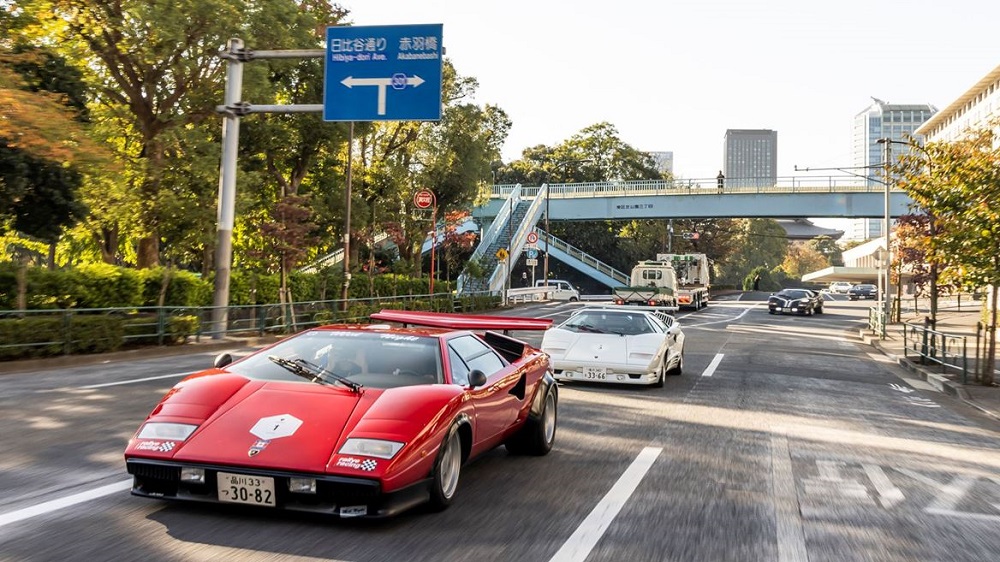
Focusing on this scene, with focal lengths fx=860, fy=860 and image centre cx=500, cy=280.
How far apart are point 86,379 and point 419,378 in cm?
943

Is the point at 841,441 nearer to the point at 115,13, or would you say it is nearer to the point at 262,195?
the point at 115,13

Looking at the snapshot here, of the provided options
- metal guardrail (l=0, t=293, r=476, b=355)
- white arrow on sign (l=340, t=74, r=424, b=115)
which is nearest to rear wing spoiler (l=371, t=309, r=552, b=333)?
metal guardrail (l=0, t=293, r=476, b=355)

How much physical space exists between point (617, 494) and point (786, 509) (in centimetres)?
122

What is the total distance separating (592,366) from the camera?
533 inches

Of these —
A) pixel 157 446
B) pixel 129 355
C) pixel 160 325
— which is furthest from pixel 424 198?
pixel 157 446

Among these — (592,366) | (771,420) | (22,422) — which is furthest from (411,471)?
(592,366)

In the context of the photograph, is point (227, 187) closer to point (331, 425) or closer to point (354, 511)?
point (331, 425)

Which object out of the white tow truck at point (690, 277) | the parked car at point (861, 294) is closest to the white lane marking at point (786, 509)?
the white tow truck at point (690, 277)

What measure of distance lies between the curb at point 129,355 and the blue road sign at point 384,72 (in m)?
6.10

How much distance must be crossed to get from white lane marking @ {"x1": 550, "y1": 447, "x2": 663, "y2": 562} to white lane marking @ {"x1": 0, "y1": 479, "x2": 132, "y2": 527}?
3.10m

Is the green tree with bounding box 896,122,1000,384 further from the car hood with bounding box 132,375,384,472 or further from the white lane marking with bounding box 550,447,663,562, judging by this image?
the car hood with bounding box 132,375,384,472

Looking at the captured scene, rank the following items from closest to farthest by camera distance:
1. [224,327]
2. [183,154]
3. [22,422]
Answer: [22,422], [224,327], [183,154]

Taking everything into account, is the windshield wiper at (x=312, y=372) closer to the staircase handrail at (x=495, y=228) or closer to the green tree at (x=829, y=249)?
the staircase handrail at (x=495, y=228)

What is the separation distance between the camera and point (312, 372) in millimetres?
5934
